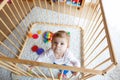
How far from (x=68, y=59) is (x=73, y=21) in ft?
1.83

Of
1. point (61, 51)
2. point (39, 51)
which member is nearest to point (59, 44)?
point (61, 51)

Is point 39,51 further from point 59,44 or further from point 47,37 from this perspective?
point 59,44

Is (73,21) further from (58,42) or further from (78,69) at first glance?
(78,69)


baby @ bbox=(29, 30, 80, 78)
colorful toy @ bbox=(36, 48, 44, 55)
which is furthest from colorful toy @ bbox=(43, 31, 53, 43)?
baby @ bbox=(29, 30, 80, 78)

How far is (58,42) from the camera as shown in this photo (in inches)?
41.2

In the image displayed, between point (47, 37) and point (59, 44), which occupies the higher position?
point (59, 44)

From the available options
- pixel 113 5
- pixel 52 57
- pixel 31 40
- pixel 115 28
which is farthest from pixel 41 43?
pixel 113 5

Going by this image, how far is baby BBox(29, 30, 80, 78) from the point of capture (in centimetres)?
105

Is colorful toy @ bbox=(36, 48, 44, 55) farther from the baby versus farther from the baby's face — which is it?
the baby's face

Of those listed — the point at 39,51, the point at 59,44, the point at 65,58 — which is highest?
the point at 59,44

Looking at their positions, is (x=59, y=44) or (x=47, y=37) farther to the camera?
(x=47, y=37)

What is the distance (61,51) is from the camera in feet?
3.55

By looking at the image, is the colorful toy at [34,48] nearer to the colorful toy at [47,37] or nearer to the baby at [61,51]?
the colorful toy at [47,37]

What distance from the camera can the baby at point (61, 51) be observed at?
1.05 m
